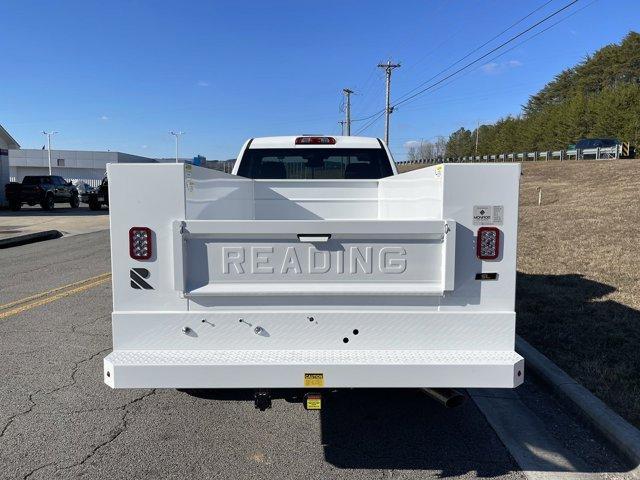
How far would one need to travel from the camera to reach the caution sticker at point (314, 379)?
2953 millimetres

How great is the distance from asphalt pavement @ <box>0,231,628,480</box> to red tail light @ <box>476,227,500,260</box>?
138cm

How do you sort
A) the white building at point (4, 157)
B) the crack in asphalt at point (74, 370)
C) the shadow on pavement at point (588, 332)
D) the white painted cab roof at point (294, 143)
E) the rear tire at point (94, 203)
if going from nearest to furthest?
the shadow on pavement at point (588, 332), the crack in asphalt at point (74, 370), the white painted cab roof at point (294, 143), the rear tire at point (94, 203), the white building at point (4, 157)

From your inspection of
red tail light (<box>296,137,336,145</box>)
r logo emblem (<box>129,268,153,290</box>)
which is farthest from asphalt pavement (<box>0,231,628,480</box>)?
red tail light (<box>296,137,336,145</box>)

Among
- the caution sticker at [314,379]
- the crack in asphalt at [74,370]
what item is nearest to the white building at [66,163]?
the crack in asphalt at [74,370]

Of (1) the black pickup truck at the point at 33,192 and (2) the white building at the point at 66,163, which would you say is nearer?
(1) the black pickup truck at the point at 33,192

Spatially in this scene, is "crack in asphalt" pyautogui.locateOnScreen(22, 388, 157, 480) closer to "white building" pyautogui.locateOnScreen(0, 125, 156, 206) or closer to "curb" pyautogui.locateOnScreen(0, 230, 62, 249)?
"curb" pyautogui.locateOnScreen(0, 230, 62, 249)

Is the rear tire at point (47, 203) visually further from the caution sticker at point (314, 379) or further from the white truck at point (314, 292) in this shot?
the caution sticker at point (314, 379)

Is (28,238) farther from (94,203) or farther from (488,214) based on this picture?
(488,214)

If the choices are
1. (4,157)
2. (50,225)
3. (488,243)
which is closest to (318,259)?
(488,243)

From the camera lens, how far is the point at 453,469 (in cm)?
343

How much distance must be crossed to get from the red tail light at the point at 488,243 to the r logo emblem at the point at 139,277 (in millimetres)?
1889

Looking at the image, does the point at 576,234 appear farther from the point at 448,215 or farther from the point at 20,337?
the point at 20,337

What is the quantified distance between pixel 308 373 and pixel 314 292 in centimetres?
45

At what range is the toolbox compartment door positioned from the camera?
9.86 feet
